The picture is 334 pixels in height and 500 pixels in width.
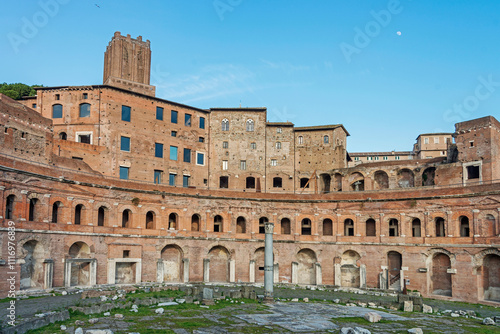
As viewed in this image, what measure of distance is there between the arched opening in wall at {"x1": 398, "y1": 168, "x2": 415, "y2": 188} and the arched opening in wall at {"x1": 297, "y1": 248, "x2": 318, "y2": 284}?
1325cm

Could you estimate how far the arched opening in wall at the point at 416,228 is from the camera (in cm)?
4231

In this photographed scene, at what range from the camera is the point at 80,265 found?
36781 mm

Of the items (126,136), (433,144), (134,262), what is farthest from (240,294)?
(433,144)

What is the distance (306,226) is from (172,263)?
45.1ft

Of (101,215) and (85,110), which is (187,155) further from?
(101,215)

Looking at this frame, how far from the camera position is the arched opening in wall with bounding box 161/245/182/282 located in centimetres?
4209

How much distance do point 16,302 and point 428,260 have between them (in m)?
31.2

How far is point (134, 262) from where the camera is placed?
3975 centimetres

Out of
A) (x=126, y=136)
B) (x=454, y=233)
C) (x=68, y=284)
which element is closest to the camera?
(x=68, y=284)

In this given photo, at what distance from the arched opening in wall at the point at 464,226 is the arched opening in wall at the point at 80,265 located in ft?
100

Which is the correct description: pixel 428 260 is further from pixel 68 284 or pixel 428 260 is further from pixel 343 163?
pixel 68 284

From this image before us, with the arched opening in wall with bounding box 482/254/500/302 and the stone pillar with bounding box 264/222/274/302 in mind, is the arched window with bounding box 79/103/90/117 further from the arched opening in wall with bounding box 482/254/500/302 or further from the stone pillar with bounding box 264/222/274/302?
the arched opening in wall with bounding box 482/254/500/302

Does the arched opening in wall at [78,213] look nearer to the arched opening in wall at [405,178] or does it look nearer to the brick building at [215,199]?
the brick building at [215,199]

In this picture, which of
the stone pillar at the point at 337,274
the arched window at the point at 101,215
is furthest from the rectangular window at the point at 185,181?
the stone pillar at the point at 337,274
